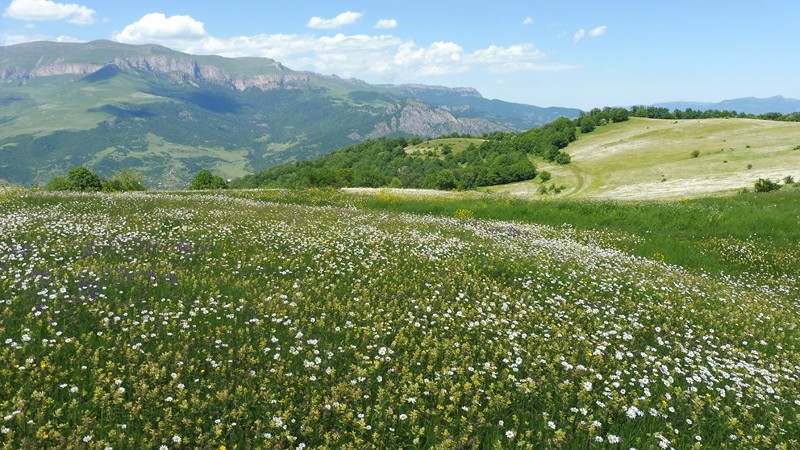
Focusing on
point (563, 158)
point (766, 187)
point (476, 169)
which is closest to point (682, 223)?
point (766, 187)

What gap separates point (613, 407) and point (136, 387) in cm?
621

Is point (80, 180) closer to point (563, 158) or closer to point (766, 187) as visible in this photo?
point (766, 187)

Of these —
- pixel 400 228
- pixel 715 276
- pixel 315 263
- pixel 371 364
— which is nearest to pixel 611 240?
pixel 715 276

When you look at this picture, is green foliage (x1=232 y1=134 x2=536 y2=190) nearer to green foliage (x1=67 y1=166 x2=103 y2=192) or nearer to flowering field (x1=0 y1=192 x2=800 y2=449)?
green foliage (x1=67 y1=166 x2=103 y2=192)

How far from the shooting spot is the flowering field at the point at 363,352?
195 inches

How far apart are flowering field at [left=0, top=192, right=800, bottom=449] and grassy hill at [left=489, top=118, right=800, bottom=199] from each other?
49312 mm

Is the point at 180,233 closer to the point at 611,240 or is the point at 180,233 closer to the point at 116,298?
the point at 116,298

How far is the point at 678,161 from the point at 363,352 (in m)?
103

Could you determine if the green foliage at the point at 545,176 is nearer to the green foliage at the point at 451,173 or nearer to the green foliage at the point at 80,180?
the green foliage at the point at 451,173

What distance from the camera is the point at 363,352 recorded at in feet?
22.5

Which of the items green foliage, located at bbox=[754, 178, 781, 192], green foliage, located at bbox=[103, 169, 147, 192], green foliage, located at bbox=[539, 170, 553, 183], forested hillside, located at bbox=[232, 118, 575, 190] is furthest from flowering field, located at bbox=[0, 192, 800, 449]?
green foliage, located at bbox=[539, 170, 553, 183]

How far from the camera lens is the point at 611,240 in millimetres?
21406

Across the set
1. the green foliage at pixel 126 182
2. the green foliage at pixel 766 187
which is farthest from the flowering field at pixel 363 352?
the green foliage at pixel 126 182

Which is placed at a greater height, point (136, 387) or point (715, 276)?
Result: point (136, 387)
